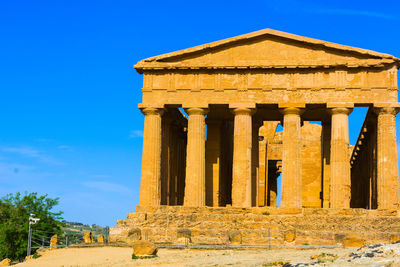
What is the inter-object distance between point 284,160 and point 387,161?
248 inches

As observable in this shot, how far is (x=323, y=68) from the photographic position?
131ft

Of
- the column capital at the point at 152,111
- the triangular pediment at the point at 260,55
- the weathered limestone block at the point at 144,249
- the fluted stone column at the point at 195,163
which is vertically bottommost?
the weathered limestone block at the point at 144,249

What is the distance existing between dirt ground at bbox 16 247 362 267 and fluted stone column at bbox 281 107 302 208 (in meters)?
11.8

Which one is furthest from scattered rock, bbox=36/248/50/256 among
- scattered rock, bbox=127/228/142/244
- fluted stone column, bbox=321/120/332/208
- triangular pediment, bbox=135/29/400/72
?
fluted stone column, bbox=321/120/332/208

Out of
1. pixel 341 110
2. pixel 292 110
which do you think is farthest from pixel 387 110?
pixel 292 110

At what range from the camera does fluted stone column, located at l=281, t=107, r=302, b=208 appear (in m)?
39.0

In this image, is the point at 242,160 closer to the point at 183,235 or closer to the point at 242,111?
the point at 242,111

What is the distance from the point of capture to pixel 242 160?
39781 mm

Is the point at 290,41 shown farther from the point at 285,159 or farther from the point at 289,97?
the point at 285,159

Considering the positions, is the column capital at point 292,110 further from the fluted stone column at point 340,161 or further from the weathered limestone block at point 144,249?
the weathered limestone block at point 144,249

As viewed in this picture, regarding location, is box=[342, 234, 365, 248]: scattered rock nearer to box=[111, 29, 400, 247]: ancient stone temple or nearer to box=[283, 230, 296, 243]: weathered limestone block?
box=[283, 230, 296, 243]: weathered limestone block

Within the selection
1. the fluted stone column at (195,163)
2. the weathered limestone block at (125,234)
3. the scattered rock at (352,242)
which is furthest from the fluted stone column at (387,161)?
the weathered limestone block at (125,234)

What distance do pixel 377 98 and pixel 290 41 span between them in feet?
21.6

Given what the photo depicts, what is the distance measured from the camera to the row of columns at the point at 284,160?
126 feet
